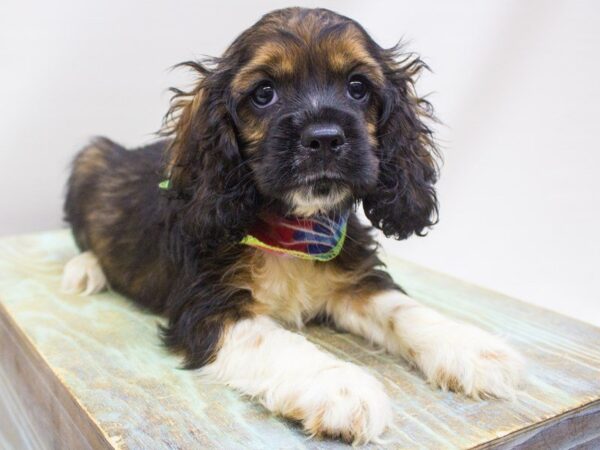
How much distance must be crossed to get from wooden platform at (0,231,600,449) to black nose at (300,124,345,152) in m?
0.75

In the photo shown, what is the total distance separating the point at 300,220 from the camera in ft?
7.73

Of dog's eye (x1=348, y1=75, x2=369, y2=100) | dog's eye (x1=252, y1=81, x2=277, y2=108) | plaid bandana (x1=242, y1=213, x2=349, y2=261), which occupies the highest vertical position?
dog's eye (x1=348, y1=75, x2=369, y2=100)

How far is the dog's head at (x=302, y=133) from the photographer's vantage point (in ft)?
6.58

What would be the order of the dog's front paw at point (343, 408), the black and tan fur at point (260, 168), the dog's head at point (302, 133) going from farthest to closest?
the black and tan fur at point (260, 168) → the dog's head at point (302, 133) → the dog's front paw at point (343, 408)


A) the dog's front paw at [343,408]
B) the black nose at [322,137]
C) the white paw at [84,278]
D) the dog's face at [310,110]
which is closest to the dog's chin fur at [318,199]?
the dog's face at [310,110]

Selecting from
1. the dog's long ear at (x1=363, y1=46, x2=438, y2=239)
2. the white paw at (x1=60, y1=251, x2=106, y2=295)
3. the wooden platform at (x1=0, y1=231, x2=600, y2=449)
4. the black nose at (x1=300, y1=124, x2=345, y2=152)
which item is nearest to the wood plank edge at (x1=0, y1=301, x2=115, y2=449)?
the wooden platform at (x1=0, y1=231, x2=600, y2=449)

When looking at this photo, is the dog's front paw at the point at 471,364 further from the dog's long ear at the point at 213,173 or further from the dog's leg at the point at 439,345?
the dog's long ear at the point at 213,173

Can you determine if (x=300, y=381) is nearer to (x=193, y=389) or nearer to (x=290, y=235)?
(x=193, y=389)

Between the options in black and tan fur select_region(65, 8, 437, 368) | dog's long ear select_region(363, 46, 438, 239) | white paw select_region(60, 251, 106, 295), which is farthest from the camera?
white paw select_region(60, 251, 106, 295)

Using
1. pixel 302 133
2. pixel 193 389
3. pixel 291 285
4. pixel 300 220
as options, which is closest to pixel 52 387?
pixel 193 389

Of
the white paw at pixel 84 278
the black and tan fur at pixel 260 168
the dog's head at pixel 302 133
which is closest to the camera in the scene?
the dog's head at pixel 302 133

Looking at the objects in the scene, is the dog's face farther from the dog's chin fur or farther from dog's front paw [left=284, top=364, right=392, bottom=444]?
dog's front paw [left=284, top=364, right=392, bottom=444]

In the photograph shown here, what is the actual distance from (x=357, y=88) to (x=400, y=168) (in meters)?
0.30

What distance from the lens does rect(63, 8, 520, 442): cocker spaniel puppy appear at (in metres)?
1.98
